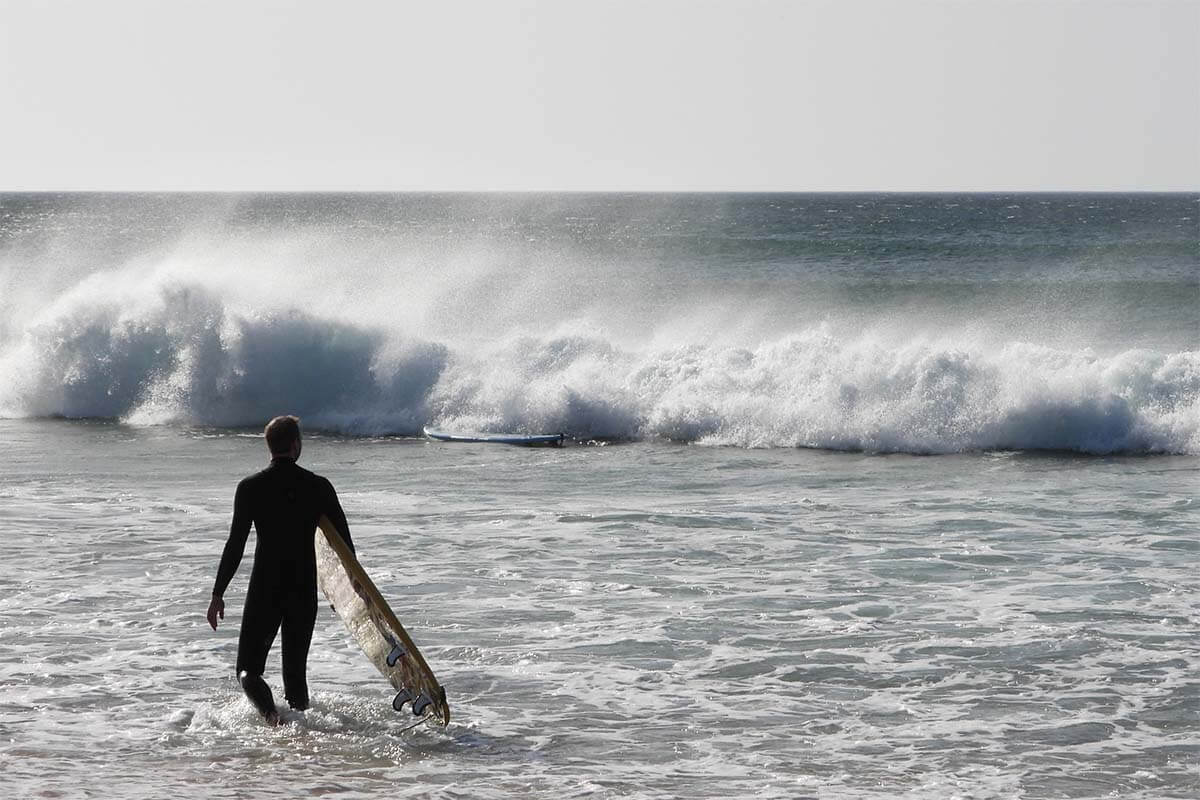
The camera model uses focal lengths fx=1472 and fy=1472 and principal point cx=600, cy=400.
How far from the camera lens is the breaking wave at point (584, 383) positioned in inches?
765

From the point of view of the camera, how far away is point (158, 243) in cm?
7444

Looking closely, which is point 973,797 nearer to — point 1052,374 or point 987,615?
point 987,615

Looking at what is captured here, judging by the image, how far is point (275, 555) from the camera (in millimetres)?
7402

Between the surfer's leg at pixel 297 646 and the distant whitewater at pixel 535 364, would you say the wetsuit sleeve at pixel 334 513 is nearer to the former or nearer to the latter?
the surfer's leg at pixel 297 646

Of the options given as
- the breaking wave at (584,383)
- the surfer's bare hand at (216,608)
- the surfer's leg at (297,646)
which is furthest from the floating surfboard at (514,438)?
the surfer's bare hand at (216,608)

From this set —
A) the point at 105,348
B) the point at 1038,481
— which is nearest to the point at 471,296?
the point at 105,348

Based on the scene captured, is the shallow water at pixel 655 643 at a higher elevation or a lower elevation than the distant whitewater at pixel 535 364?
lower

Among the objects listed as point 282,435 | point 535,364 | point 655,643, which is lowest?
point 655,643

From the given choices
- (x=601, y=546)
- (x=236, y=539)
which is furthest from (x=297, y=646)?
(x=601, y=546)

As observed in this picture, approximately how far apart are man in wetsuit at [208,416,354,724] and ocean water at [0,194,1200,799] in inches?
16.2

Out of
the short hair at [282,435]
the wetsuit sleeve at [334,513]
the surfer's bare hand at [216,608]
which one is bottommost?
the surfer's bare hand at [216,608]

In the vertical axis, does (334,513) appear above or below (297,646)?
above

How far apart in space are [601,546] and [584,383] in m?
10.1

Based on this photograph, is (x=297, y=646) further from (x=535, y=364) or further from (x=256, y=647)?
(x=535, y=364)
